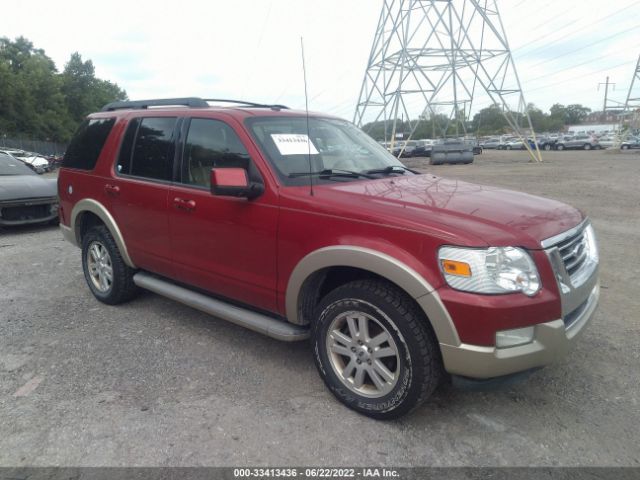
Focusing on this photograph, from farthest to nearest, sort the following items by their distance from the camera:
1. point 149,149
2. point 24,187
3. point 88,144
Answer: point 24,187 < point 88,144 < point 149,149

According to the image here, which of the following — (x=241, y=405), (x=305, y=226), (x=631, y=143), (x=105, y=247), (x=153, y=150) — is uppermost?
(x=153, y=150)

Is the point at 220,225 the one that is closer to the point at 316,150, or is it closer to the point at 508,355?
the point at 316,150

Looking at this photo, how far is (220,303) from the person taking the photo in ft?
12.4

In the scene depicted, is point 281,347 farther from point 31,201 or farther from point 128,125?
point 31,201

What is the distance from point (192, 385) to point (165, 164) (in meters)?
1.82

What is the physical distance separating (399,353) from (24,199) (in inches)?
312

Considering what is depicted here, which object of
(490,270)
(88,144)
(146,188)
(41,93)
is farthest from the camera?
(41,93)

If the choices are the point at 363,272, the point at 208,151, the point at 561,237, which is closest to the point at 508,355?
the point at 561,237

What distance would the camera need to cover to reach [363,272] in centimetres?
305

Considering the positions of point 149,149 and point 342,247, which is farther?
point 149,149

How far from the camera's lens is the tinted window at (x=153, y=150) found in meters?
4.08

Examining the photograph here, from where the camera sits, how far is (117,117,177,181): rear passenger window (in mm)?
4086

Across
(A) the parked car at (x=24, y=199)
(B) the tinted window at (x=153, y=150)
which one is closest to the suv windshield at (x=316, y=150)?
(B) the tinted window at (x=153, y=150)

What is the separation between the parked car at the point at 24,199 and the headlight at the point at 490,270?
8.09 metres
